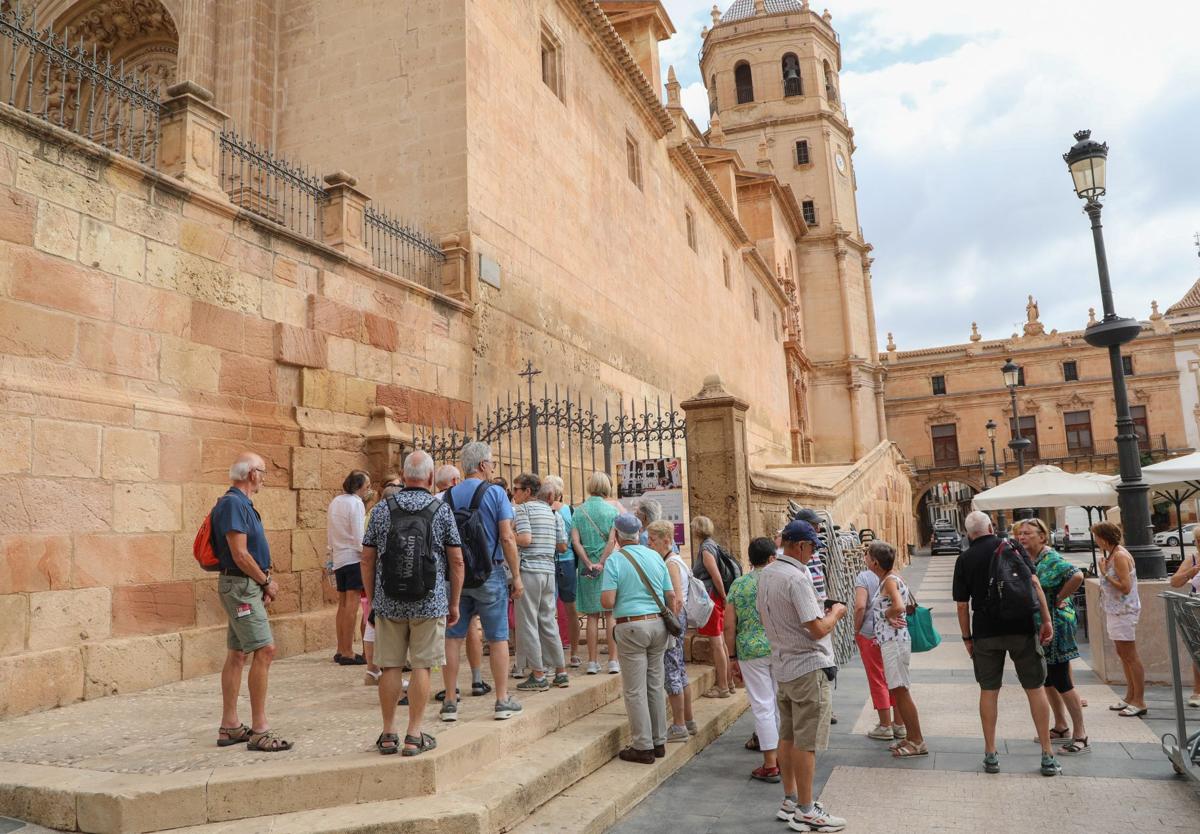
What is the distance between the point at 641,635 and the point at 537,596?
1.06 metres

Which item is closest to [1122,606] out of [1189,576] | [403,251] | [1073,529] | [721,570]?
[1189,576]

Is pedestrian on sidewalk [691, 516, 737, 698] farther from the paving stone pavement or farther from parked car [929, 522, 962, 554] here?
parked car [929, 522, 962, 554]

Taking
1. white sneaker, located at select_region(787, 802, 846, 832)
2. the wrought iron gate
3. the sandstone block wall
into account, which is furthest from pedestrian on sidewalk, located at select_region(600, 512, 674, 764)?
the sandstone block wall

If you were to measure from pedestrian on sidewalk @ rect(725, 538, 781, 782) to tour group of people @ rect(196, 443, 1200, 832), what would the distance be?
1cm

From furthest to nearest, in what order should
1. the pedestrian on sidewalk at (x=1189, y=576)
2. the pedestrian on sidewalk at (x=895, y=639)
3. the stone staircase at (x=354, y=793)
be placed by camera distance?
the pedestrian on sidewalk at (x=1189, y=576)
the pedestrian on sidewalk at (x=895, y=639)
the stone staircase at (x=354, y=793)

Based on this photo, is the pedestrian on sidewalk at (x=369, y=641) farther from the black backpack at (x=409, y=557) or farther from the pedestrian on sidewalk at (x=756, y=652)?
the pedestrian on sidewalk at (x=756, y=652)

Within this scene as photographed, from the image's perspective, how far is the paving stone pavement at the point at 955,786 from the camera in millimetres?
4125

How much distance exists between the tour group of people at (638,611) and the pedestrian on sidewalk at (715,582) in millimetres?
18

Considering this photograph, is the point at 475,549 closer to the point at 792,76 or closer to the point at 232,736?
the point at 232,736

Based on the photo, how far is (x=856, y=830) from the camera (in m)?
4.06

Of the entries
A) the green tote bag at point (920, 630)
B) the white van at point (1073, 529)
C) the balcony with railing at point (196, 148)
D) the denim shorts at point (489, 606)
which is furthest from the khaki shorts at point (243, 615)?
the white van at point (1073, 529)

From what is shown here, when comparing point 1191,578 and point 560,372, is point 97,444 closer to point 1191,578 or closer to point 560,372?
point 560,372

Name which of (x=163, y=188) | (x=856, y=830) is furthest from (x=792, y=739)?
(x=163, y=188)

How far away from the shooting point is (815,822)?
403 cm
